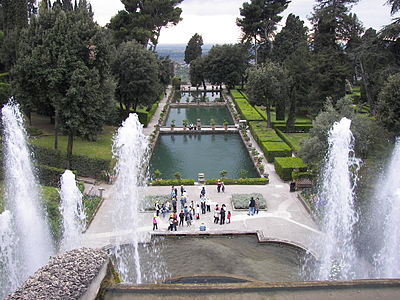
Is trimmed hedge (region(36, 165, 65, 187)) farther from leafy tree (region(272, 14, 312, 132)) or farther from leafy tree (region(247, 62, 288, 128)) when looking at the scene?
leafy tree (region(272, 14, 312, 132))

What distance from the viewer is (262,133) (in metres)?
35.2

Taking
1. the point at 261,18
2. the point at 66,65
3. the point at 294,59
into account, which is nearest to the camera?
the point at 66,65

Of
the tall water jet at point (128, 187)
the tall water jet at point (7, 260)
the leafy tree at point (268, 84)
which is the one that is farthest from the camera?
the leafy tree at point (268, 84)

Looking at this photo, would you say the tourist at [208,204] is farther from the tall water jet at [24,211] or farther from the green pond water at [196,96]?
the green pond water at [196,96]

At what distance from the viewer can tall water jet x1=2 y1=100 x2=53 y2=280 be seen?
15945 mm

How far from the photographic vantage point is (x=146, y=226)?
19578mm

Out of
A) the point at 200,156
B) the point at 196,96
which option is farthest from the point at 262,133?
the point at 196,96

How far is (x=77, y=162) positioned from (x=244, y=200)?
11.5 metres

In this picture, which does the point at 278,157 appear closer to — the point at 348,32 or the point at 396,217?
the point at 396,217

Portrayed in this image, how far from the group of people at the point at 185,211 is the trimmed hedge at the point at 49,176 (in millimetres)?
6902

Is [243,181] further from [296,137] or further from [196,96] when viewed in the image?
Result: [196,96]

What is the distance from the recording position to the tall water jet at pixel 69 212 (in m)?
17.1

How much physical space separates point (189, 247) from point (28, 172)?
8856 mm

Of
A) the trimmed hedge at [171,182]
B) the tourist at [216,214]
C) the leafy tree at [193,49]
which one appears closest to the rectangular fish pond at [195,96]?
the leafy tree at [193,49]
